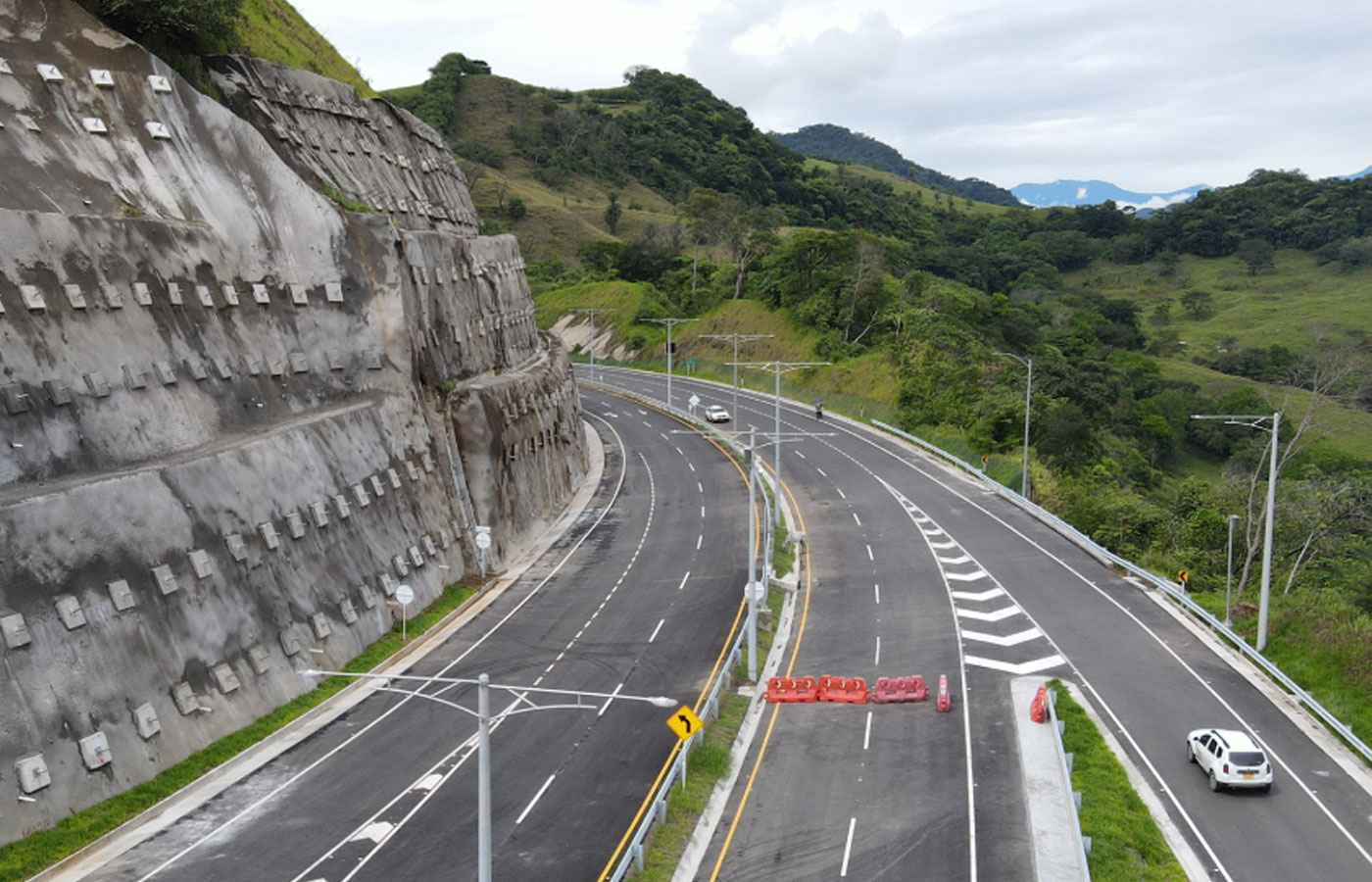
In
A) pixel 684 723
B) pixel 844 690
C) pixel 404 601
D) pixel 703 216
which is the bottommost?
pixel 844 690

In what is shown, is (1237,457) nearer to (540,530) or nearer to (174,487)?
(540,530)

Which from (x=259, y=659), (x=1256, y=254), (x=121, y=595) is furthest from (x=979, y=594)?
(x=1256, y=254)

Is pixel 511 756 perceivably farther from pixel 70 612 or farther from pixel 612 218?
pixel 612 218

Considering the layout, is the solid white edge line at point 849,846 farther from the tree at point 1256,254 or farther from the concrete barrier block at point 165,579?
the tree at point 1256,254

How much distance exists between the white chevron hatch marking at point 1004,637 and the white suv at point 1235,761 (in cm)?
1006

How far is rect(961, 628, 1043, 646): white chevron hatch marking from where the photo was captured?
36906mm

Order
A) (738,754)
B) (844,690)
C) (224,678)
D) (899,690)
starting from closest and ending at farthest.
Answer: (224,678)
(738,754)
(899,690)
(844,690)

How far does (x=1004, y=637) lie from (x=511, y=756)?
17.9m

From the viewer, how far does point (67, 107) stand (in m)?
36.2

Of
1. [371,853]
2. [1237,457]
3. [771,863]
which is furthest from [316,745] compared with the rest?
[1237,457]

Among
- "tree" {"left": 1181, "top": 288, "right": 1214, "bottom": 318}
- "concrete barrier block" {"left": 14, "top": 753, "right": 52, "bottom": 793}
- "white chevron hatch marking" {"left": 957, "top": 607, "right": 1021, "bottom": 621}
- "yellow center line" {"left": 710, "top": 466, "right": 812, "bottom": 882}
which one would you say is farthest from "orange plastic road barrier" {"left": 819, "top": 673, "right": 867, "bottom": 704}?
"tree" {"left": 1181, "top": 288, "right": 1214, "bottom": 318}

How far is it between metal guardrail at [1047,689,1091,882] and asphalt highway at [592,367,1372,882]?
3.64 ft

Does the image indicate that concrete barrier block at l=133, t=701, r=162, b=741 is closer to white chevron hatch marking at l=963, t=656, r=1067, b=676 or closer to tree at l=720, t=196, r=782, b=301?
white chevron hatch marking at l=963, t=656, r=1067, b=676

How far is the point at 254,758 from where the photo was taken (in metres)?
27.2
